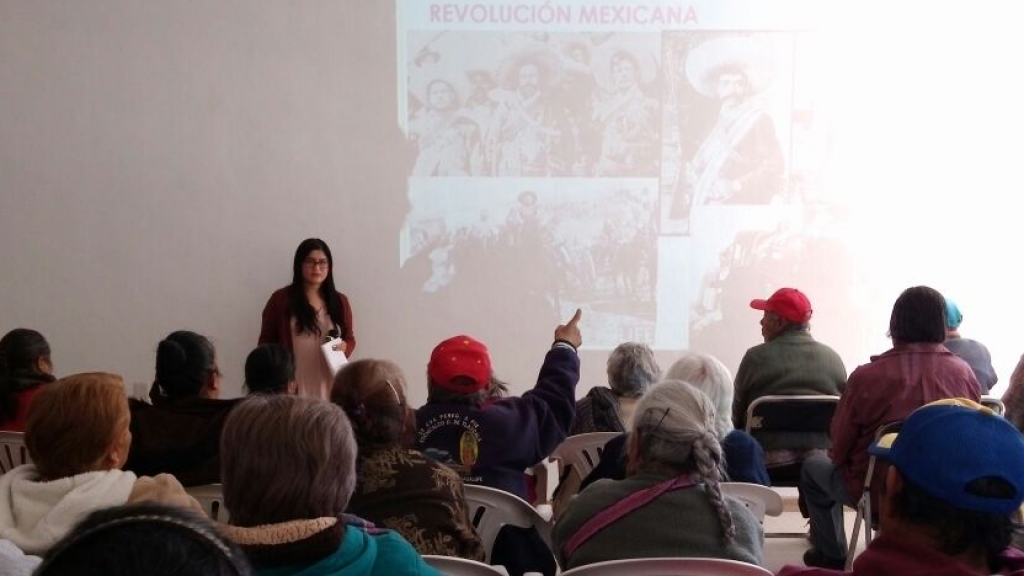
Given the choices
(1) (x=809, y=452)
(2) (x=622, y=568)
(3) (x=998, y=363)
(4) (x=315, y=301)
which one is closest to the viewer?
(2) (x=622, y=568)

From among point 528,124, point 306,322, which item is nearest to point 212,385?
point 306,322

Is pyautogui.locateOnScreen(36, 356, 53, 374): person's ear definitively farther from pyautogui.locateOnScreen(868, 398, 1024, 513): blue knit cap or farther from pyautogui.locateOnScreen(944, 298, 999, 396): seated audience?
pyautogui.locateOnScreen(944, 298, 999, 396): seated audience

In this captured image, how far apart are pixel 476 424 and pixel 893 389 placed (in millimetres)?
1500

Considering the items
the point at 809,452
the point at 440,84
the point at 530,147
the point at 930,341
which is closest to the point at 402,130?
the point at 440,84

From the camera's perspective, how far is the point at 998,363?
20.0 ft

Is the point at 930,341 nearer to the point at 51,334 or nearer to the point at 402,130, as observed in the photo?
the point at 402,130

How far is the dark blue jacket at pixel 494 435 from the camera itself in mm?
2992

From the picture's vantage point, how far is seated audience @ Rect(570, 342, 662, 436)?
381 centimetres

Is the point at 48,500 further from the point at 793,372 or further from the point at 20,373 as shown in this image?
the point at 793,372

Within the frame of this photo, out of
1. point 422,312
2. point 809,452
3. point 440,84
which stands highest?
point 440,84

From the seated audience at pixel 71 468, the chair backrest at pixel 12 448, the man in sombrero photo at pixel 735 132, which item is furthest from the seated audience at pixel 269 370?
Answer: the man in sombrero photo at pixel 735 132

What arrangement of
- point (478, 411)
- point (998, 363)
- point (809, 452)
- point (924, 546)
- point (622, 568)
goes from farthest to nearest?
point (998, 363), point (809, 452), point (478, 411), point (622, 568), point (924, 546)

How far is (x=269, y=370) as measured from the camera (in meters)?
3.32

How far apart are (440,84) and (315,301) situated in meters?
1.41
